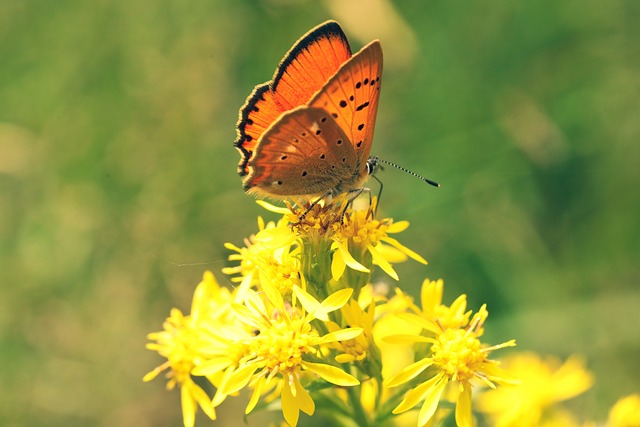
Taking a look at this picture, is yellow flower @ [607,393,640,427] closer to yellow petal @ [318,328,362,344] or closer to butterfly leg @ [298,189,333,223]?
yellow petal @ [318,328,362,344]

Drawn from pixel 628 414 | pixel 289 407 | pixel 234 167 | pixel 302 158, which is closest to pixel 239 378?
pixel 289 407

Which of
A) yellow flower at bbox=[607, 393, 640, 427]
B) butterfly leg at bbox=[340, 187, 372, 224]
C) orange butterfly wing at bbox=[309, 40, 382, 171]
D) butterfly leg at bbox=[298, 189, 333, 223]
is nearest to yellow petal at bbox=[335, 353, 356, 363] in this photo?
butterfly leg at bbox=[298, 189, 333, 223]

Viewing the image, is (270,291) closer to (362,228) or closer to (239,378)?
(239,378)

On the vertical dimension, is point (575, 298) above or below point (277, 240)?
below

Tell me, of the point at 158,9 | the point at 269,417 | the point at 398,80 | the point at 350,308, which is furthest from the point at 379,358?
the point at 158,9

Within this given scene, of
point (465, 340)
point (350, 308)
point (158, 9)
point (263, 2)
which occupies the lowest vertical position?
point (465, 340)

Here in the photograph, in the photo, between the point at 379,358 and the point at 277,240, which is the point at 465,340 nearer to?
the point at 379,358

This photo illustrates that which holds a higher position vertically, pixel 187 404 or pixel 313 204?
pixel 313 204

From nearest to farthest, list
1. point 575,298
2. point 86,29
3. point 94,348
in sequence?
1. point 575,298
2. point 94,348
3. point 86,29
